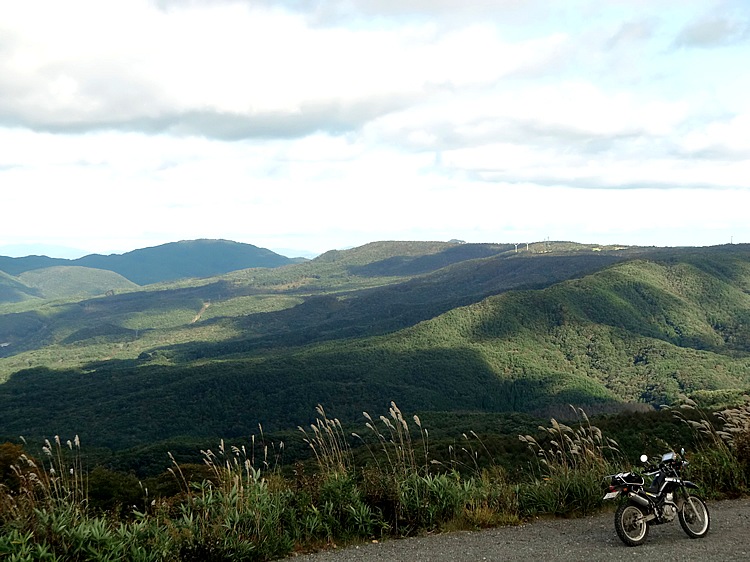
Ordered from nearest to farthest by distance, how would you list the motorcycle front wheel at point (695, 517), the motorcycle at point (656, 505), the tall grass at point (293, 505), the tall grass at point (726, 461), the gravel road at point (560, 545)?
1. the tall grass at point (293, 505)
2. the gravel road at point (560, 545)
3. the motorcycle at point (656, 505)
4. the motorcycle front wheel at point (695, 517)
5. the tall grass at point (726, 461)

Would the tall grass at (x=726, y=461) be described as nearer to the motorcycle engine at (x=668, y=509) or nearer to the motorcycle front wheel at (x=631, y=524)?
the motorcycle engine at (x=668, y=509)

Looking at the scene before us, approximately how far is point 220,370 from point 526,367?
89742 mm

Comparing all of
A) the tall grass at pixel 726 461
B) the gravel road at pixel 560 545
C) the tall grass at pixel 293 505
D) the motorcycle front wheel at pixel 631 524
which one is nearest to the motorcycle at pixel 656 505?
the motorcycle front wheel at pixel 631 524

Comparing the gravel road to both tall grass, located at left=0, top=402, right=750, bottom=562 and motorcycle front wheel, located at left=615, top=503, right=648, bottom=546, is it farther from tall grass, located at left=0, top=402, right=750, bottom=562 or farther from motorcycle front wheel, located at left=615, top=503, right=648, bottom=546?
tall grass, located at left=0, top=402, right=750, bottom=562

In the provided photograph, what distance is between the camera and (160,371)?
604 feet

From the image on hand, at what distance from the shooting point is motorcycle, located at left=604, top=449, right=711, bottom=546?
30.9ft

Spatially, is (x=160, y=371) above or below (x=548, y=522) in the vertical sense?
below

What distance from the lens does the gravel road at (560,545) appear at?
8.87m

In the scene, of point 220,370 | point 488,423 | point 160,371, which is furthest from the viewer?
point 160,371

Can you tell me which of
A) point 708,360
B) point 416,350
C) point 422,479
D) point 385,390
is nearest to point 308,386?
point 385,390

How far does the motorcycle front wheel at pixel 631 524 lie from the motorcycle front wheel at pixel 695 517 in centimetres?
67

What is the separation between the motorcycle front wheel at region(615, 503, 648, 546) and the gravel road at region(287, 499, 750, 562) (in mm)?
125

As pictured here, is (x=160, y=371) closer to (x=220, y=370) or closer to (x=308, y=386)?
(x=220, y=370)

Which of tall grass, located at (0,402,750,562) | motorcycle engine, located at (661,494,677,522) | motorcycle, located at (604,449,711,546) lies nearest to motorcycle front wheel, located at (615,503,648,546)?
motorcycle, located at (604,449,711,546)
